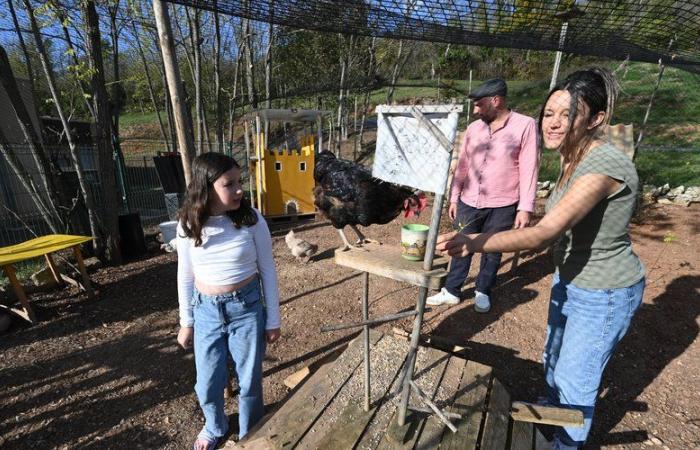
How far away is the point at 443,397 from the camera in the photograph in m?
2.22

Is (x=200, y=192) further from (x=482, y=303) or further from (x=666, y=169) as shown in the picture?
(x=666, y=169)

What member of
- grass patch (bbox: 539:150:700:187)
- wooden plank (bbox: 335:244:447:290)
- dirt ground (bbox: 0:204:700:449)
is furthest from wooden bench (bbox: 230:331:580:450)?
grass patch (bbox: 539:150:700:187)

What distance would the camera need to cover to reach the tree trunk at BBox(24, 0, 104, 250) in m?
4.56

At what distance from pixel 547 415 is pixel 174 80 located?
10.5ft

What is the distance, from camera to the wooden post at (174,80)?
2254 millimetres

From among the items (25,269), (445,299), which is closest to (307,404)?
(445,299)

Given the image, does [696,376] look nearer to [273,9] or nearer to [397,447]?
[397,447]

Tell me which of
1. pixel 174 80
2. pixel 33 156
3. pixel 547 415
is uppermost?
pixel 174 80

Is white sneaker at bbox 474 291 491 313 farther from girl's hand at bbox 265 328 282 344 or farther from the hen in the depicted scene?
girl's hand at bbox 265 328 282 344

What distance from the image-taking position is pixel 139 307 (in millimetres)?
4102

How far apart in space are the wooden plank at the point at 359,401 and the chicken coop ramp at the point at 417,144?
1446 millimetres

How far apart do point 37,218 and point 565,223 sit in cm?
674

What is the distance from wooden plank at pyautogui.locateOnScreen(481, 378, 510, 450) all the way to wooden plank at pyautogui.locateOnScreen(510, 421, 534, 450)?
0.19ft

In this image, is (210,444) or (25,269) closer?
(210,444)
